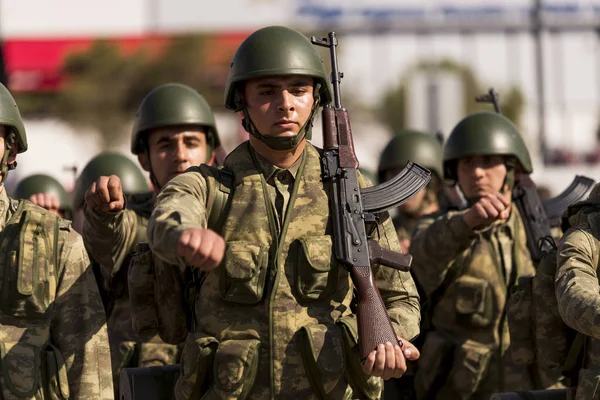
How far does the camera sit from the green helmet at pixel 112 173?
10242 mm

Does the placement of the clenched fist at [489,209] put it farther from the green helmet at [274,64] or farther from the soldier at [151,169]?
the soldier at [151,169]

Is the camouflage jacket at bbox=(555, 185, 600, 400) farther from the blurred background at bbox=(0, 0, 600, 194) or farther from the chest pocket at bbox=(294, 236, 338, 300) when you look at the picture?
the blurred background at bbox=(0, 0, 600, 194)

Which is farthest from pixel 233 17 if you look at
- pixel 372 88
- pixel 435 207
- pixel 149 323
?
pixel 149 323

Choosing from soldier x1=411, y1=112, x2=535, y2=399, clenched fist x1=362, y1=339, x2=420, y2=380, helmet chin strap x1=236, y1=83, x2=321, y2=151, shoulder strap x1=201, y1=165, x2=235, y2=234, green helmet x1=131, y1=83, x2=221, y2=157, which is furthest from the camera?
soldier x1=411, y1=112, x2=535, y2=399

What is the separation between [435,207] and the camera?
11.4 m

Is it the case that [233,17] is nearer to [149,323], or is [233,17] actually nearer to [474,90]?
[474,90]

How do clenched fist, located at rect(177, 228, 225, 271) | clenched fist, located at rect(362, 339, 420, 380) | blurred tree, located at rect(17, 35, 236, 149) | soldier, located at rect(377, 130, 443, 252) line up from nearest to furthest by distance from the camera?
clenched fist, located at rect(177, 228, 225, 271) < clenched fist, located at rect(362, 339, 420, 380) < soldier, located at rect(377, 130, 443, 252) < blurred tree, located at rect(17, 35, 236, 149)

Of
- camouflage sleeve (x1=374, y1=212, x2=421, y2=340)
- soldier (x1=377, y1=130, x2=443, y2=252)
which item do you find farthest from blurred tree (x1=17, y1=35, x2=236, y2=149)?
camouflage sleeve (x1=374, y1=212, x2=421, y2=340)

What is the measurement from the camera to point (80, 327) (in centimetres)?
646

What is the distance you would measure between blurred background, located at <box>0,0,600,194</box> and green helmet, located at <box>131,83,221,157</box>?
29193 mm

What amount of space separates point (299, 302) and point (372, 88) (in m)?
70.2

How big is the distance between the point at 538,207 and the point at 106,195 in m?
3.36

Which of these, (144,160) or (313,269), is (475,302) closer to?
(144,160)

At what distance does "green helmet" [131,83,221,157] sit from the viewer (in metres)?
8.86
